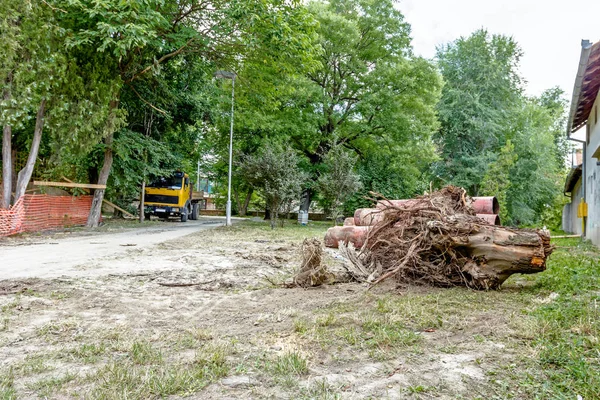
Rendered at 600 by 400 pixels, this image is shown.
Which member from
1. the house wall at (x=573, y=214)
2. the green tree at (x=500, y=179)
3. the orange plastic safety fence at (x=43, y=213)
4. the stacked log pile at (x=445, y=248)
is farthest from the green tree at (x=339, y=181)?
→ the stacked log pile at (x=445, y=248)

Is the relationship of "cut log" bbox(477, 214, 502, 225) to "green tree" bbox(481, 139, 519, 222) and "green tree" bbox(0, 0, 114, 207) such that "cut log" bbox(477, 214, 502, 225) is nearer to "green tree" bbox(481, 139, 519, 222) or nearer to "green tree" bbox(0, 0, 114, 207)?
"green tree" bbox(0, 0, 114, 207)

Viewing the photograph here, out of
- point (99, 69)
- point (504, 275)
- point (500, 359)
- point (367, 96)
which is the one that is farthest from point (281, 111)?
point (500, 359)

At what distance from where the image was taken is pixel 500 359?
2.80 metres

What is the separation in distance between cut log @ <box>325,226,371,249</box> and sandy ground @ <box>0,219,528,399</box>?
4.13 m

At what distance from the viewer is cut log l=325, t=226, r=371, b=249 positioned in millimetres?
9922

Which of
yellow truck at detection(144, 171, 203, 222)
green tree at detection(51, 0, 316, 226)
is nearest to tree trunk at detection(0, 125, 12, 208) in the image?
green tree at detection(51, 0, 316, 226)

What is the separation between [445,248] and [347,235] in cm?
506

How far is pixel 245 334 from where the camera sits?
11.3ft

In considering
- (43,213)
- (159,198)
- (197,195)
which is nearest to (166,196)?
(159,198)

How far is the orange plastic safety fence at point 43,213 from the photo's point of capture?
1245 centimetres

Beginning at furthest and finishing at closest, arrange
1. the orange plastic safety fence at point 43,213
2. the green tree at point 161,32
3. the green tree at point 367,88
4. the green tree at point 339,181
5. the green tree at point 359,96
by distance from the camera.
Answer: the green tree at point 367,88 < the green tree at point 359,96 < the green tree at point 339,181 < the orange plastic safety fence at point 43,213 < the green tree at point 161,32

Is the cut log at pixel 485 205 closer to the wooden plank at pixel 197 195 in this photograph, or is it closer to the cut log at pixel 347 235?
the cut log at pixel 347 235

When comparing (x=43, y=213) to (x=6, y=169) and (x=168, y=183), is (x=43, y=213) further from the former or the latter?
(x=168, y=183)

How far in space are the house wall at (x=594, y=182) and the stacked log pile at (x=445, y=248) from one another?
8458 mm
